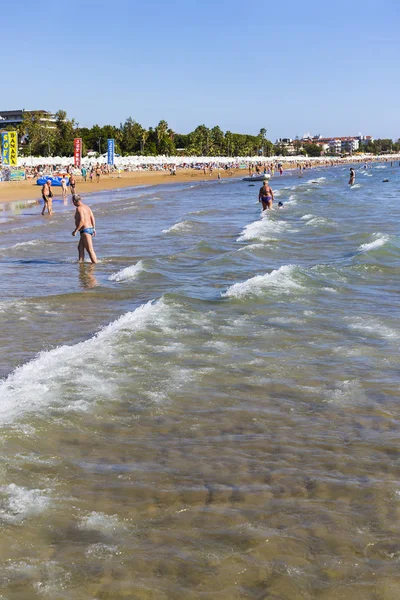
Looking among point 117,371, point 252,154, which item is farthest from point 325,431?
point 252,154

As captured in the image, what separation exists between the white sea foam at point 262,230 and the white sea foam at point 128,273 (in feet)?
19.5

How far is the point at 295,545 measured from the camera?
360 cm

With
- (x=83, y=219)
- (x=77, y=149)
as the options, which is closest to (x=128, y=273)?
(x=83, y=219)

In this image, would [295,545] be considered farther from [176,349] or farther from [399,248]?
[399,248]

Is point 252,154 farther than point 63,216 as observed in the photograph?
Yes

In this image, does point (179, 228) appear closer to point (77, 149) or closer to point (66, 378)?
point (66, 378)

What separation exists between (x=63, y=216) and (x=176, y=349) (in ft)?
70.0

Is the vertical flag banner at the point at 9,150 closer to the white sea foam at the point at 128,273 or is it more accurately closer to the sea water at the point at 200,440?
the white sea foam at the point at 128,273

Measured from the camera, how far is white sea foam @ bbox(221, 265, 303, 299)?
10595mm

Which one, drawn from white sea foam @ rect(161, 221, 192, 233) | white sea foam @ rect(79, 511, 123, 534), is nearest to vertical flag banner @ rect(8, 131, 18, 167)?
white sea foam @ rect(161, 221, 192, 233)

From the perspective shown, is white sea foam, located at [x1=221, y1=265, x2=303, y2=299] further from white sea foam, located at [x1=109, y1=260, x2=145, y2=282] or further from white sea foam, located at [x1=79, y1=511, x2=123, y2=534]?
white sea foam, located at [x1=79, y1=511, x2=123, y2=534]

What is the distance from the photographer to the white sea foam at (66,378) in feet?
18.9

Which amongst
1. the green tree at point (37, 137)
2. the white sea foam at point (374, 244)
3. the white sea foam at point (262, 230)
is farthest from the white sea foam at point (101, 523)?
the green tree at point (37, 137)

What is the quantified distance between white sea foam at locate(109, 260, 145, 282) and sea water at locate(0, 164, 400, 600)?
44 cm
